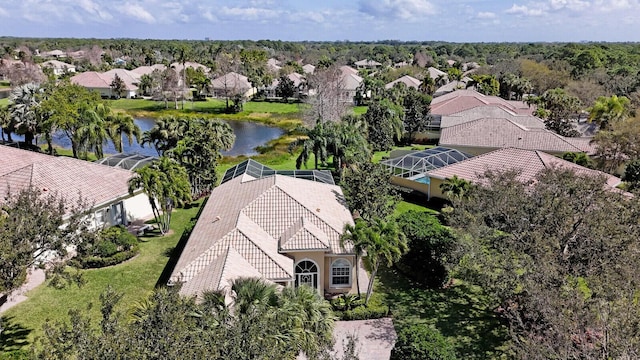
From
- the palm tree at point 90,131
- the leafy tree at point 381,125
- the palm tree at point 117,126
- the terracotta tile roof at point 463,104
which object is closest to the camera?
the palm tree at point 90,131

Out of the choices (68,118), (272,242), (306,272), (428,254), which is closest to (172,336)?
(272,242)

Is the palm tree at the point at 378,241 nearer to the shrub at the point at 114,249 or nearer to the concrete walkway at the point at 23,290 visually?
the shrub at the point at 114,249

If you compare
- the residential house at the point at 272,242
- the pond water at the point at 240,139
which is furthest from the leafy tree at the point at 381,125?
the residential house at the point at 272,242

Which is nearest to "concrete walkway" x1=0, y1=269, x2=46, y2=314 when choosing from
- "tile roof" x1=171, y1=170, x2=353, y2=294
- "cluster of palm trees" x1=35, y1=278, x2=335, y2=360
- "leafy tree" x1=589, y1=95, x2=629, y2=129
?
"tile roof" x1=171, y1=170, x2=353, y2=294

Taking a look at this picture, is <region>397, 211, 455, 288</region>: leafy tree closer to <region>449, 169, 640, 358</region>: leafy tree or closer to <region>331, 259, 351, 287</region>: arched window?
<region>449, 169, 640, 358</region>: leafy tree

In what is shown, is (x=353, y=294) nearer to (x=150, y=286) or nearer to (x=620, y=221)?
(x=150, y=286)

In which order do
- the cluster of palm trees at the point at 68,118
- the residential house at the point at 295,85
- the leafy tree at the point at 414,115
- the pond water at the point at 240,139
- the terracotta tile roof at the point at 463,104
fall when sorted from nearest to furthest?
the cluster of palm trees at the point at 68,118 → the pond water at the point at 240,139 → the leafy tree at the point at 414,115 → the terracotta tile roof at the point at 463,104 → the residential house at the point at 295,85

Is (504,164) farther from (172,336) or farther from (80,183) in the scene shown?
(172,336)
